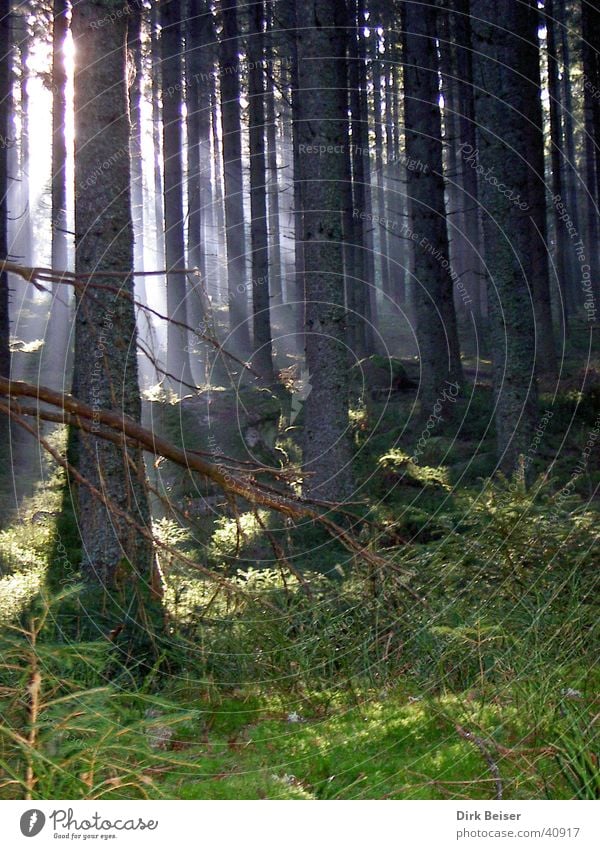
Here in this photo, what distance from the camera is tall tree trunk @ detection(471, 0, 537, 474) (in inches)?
402

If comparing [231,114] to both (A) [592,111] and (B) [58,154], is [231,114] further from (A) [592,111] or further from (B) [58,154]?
(A) [592,111]

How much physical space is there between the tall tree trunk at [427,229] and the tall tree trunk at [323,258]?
4.77m

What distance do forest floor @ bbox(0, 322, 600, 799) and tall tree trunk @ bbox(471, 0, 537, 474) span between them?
339cm

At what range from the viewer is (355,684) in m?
4.80

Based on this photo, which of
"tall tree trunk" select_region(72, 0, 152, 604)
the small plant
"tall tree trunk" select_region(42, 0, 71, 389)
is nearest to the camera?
the small plant

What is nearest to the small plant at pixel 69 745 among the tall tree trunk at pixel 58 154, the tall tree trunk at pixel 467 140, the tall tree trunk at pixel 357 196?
the tall tree trunk at pixel 58 154

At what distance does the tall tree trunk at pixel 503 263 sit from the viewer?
10.2 meters

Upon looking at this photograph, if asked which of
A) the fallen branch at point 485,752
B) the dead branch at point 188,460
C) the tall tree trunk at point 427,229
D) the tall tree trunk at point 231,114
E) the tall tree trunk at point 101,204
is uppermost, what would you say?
the tall tree trunk at point 231,114

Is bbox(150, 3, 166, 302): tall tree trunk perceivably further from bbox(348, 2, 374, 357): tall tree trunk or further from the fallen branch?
the fallen branch

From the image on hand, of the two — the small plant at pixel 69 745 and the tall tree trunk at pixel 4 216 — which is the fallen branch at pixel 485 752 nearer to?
the small plant at pixel 69 745

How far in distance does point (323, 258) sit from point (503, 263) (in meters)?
2.24

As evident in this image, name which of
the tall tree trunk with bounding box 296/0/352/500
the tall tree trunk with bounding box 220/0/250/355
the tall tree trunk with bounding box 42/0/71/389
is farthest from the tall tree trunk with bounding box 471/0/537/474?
the tall tree trunk with bounding box 220/0/250/355

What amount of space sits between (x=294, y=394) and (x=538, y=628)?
12.6m

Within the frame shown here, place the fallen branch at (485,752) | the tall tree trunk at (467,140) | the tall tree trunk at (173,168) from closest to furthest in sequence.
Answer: the fallen branch at (485,752) < the tall tree trunk at (467,140) < the tall tree trunk at (173,168)
